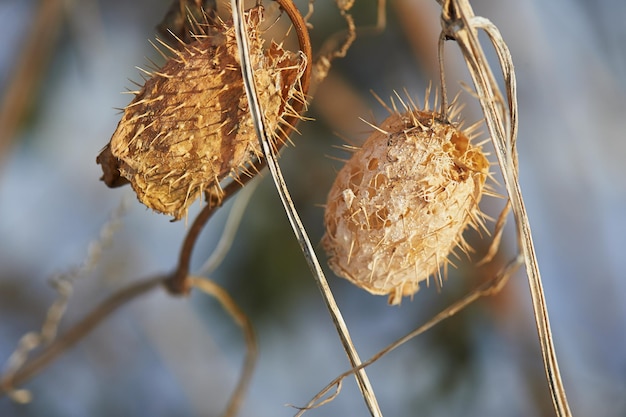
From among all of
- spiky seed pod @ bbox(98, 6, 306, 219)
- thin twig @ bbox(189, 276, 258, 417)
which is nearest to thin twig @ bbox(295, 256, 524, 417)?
spiky seed pod @ bbox(98, 6, 306, 219)

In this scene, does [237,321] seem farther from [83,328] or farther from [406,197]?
[406,197]

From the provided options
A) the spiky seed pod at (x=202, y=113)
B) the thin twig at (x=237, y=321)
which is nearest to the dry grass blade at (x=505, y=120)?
the spiky seed pod at (x=202, y=113)

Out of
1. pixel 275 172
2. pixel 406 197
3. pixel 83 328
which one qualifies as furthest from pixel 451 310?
pixel 83 328

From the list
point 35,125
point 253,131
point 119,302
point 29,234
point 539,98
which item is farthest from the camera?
point 35,125

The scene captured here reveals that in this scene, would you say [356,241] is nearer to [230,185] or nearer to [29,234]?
[230,185]

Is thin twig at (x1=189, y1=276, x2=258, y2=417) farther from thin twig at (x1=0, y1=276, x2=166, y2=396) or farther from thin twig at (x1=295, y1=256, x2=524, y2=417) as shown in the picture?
thin twig at (x1=295, y1=256, x2=524, y2=417)

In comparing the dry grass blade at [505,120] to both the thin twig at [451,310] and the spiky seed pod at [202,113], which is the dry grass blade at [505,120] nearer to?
the thin twig at [451,310]

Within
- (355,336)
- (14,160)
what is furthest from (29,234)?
(355,336)
